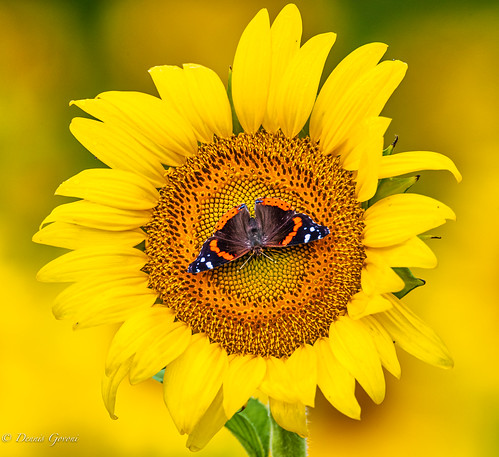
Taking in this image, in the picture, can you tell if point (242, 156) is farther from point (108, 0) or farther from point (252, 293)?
point (108, 0)

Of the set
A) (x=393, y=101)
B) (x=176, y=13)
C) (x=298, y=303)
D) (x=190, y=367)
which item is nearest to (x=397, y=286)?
(x=298, y=303)

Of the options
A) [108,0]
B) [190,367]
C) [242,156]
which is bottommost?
[190,367]

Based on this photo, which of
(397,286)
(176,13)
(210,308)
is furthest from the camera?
(176,13)

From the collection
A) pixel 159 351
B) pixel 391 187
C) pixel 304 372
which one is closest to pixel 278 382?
pixel 304 372

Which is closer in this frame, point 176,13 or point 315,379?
point 315,379

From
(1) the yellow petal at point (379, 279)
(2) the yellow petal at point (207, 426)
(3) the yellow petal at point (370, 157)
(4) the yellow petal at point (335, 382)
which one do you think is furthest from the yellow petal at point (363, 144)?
(2) the yellow petal at point (207, 426)

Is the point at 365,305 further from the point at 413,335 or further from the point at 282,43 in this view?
the point at 282,43

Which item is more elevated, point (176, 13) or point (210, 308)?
point (176, 13)
